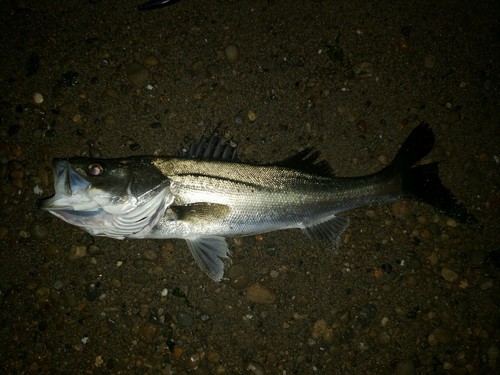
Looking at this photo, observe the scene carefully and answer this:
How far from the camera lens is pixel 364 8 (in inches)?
125

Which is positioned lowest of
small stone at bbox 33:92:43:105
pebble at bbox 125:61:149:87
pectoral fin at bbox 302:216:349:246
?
pectoral fin at bbox 302:216:349:246

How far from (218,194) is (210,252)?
53 cm

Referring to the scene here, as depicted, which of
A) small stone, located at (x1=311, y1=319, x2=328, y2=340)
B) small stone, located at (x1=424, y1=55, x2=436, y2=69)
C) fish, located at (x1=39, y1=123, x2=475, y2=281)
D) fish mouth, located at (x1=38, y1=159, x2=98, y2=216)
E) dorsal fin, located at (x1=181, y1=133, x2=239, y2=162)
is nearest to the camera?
fish mouth, located at (x1=38, y1=159, x2=98, y2=216)

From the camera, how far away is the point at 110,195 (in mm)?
2309

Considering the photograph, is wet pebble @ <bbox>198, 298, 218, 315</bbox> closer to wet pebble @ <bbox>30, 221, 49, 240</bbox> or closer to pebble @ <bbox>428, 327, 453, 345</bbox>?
wet pebble @ <bbox>30, 221, 49, 240</bbox>

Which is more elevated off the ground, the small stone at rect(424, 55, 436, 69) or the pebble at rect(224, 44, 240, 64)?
the small stone at rect(424, 55, 436, 69)

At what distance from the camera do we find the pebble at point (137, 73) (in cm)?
294

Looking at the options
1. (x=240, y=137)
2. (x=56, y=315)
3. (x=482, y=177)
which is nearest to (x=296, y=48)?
(x=240, y=137)

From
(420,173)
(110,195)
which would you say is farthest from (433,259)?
(110,195)

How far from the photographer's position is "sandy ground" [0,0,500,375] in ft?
9.20

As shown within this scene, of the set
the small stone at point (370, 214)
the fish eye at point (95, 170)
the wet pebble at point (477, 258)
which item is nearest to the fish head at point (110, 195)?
the fish eye at point (95, 170)

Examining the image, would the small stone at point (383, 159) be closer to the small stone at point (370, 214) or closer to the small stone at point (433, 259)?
the small stone at point (370, 214)

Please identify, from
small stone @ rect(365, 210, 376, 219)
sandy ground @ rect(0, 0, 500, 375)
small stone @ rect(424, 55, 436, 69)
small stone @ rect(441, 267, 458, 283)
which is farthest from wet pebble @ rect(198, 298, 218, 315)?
small stone @ rect(424, 55, 436, 69)

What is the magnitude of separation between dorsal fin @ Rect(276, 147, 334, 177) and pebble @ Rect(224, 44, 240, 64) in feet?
3.68
